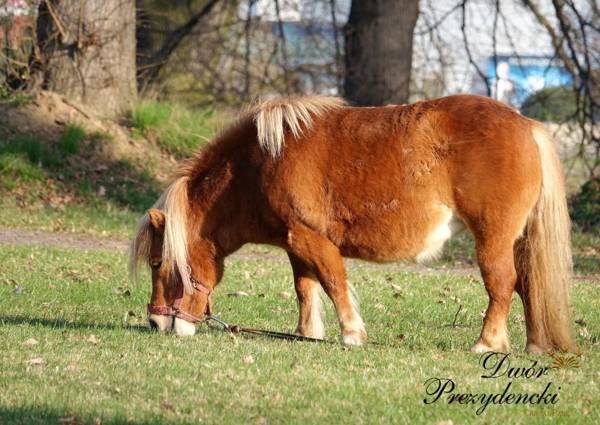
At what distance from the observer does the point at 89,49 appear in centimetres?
1738

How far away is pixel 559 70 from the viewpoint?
19.4m

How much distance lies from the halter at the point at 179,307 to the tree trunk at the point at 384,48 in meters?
11.1

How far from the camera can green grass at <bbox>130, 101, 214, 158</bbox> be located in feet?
59.1

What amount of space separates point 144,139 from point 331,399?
1282 centimetres

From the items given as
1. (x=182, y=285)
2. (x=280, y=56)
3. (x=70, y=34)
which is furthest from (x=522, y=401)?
(x=280, y=56)

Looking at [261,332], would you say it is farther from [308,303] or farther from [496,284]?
[496,284]

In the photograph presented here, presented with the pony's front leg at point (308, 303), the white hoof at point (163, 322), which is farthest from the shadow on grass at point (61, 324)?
the pony's front leg at point (308, 303)

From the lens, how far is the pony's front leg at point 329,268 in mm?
7359

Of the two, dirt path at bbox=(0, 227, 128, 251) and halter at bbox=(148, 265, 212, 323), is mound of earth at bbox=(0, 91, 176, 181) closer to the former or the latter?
dirt path at bbox=(0, 227, 128, 251)

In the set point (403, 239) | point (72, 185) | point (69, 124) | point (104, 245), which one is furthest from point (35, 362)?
point (69, 124)

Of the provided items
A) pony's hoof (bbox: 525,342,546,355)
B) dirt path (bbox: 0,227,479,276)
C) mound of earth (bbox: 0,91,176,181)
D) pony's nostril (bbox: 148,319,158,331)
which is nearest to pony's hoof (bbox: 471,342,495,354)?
pony's hoof (bbox: 525,342,546,355)

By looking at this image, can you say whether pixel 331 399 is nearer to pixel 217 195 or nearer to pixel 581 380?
pixel 581 380

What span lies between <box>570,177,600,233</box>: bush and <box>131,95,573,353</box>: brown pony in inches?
374

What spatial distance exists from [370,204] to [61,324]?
2742mm
